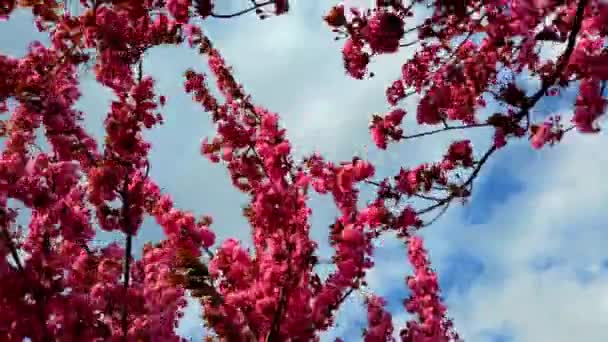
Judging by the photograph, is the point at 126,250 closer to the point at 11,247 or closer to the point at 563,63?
the point at 11,247

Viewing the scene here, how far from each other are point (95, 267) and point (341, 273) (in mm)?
2770

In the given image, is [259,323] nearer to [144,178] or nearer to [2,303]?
[144,178]

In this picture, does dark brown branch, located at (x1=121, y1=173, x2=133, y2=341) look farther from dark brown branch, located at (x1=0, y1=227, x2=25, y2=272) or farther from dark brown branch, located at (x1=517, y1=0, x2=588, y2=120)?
dark brown branch, located at (x1=517, y1=0, x2=588, y2=120)

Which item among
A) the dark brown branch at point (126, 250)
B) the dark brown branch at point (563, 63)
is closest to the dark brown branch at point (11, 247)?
the dark brown branch at point (126, 250)

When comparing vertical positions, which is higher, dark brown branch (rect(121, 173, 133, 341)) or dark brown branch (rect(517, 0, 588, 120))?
dark brown branch (rect(517, 0, 588, 120))

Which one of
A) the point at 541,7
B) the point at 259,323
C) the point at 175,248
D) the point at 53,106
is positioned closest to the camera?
the point at 541,7

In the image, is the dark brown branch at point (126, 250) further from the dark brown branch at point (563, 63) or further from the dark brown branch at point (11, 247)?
the dark brown branch at point (563, 63)

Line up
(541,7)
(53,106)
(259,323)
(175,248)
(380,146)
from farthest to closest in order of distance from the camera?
1. (380,146)
2. (175,248)
3. (259,323)
4. (53,106)
5. (541,7)

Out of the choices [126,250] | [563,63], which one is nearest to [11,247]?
[126,250]

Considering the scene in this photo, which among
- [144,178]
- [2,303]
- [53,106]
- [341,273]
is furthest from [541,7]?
[2,303]

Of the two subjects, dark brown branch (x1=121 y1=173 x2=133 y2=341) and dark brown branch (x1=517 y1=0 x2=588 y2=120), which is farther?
dark brown branch (x1=121 y1=173 x2=133 y2=341)

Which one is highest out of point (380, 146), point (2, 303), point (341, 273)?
point (380, 146)

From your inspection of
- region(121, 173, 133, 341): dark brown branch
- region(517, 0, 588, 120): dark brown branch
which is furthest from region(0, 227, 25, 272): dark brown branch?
region(517, 0, 588, 120): dark brown branch

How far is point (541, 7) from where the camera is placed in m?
4.53
